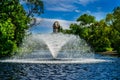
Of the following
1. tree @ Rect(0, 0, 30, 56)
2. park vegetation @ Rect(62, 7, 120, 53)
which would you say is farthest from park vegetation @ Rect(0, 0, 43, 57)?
park vegetation @ Rect(62, 7, 120, 53)

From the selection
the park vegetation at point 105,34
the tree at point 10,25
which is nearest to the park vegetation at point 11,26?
the tree at point 10,25

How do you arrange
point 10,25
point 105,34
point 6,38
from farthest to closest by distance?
point 105,34 → point 10,25 → point 6,38

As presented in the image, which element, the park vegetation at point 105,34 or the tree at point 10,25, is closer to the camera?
the tree at point 10,25

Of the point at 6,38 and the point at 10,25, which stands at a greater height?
the point at 10,25

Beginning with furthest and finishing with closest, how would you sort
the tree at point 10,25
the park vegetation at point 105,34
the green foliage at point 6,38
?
the park vegetation at point 105,34, the tree at point 10,25, the green foliage at point 6,38

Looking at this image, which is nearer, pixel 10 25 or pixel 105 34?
pixel 10 25

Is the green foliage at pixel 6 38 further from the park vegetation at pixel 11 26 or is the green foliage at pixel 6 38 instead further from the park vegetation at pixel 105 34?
the park vegetation at pixel 105 34

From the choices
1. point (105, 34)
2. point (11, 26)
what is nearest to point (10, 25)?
point (11, 26)

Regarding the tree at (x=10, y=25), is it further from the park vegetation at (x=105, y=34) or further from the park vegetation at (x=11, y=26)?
the park vegetation at (x=105, y=34)

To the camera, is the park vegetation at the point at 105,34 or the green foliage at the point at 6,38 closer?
the green foliage at the point at 6,38

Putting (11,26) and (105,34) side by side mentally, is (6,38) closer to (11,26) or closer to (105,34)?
(11,26)

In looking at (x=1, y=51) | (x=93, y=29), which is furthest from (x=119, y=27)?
(x=1, y=51)

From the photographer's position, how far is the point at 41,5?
284 feet

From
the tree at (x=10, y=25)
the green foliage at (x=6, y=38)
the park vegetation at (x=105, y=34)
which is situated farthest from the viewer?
the park vegetation at (x=105, y=34)
